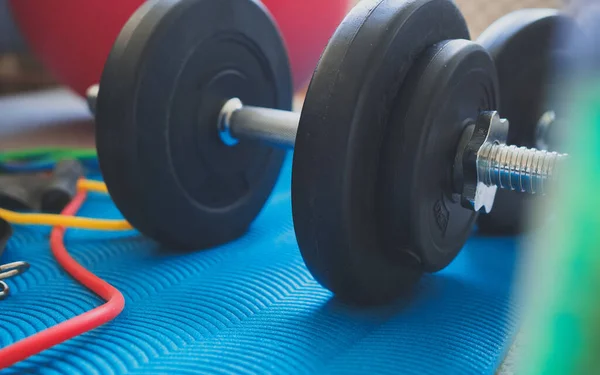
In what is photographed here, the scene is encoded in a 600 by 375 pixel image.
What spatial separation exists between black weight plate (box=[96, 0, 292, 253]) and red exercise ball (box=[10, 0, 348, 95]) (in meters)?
0.53

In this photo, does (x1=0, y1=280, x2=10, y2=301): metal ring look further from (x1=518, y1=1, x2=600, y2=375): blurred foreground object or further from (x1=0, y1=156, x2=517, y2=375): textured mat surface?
(x1=518, y1=1, x2=600, y2=375): blurred foreground object

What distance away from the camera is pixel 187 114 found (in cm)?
72

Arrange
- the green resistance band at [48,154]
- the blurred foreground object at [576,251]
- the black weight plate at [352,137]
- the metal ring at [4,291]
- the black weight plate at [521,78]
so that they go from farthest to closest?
1. the green resistance band at [48,154]
2. the black weight plate at [521,78]
3. the metal ring at [4,291]
4. the black weight plate at [352,137]
5. the blurred foreground object at [576,251]

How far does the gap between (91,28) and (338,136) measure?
935 mm

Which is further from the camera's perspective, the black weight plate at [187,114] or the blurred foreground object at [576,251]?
the black weight plate at [187,114]

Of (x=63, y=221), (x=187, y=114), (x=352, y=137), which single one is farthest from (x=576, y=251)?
(x=63, y=221)

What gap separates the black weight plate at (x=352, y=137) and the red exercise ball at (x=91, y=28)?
0.77 metres

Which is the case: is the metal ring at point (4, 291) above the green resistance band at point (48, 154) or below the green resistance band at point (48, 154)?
above

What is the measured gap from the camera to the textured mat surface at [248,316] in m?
0.52

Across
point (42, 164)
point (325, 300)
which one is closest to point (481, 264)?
point (325, 300)

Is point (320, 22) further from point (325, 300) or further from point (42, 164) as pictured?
point (325, 300)

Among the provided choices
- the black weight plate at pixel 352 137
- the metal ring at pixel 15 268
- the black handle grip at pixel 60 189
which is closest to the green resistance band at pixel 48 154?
the black handle grip at pixel 60 189

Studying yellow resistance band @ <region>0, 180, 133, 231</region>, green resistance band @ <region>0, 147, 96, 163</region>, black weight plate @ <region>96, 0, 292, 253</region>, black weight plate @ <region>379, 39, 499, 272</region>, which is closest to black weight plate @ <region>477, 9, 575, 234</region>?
black weight plate @ <region>379, 39, 499, 272</region>

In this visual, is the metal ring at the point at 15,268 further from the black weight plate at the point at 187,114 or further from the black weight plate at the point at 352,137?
the black weight plate at the point at 352,137
